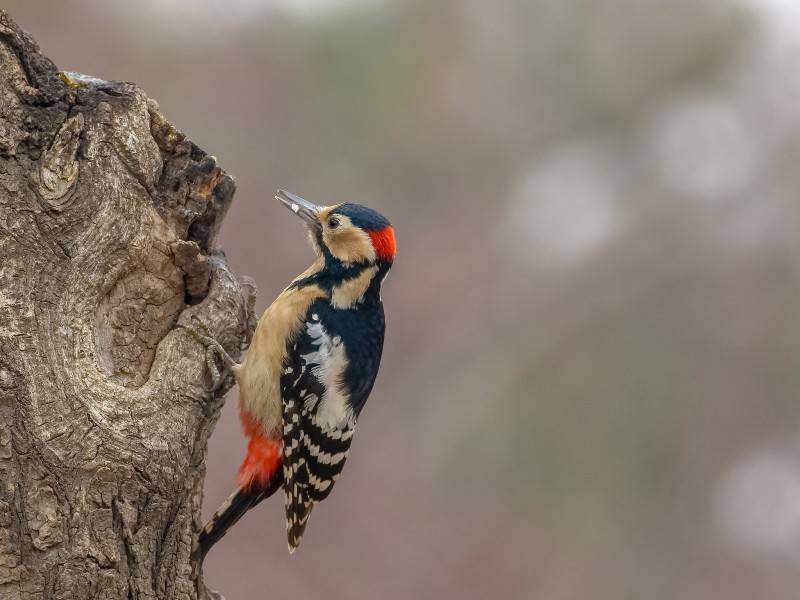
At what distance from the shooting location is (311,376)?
4035 millimetres

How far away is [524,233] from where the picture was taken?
1128 centimetres

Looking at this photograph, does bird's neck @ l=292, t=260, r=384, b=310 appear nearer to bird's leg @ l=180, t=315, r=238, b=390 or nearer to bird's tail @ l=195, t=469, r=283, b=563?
bird's tail @ l=195, t=469, r=283, b=563

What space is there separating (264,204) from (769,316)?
4839 millimetres

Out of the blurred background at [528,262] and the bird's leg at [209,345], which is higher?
the blurred background at [528,262]

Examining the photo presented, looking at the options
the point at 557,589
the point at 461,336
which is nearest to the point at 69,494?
the point at 557,589

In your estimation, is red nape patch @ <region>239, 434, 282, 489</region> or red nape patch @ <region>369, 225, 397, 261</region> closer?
red nape patch @ <region>239, 434, 282, 489</region>

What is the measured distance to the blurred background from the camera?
30.7 ft

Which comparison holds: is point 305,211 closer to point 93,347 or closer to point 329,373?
point 329,373

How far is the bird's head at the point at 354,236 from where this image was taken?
4234 mm

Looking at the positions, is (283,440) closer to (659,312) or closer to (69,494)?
(69,494)

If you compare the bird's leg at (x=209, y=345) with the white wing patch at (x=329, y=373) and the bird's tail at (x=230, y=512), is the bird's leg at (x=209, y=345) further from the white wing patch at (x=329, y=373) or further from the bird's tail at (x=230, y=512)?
the white wing patch at (x=329, y=373)

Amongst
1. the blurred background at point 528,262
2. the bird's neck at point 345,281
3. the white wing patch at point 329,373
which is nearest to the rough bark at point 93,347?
Result: the white wing patch at point 329,373

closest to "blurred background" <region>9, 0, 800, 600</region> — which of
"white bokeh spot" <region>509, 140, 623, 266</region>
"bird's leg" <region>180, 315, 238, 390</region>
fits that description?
"white bokeh spot" <region>509, 140, 623, 266</region>

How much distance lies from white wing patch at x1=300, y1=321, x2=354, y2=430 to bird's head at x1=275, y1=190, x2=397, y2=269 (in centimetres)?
34
